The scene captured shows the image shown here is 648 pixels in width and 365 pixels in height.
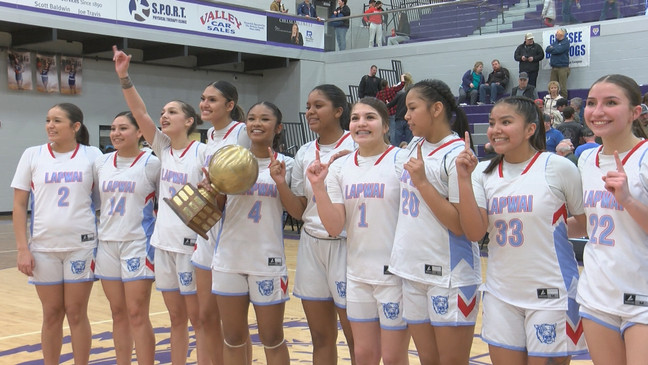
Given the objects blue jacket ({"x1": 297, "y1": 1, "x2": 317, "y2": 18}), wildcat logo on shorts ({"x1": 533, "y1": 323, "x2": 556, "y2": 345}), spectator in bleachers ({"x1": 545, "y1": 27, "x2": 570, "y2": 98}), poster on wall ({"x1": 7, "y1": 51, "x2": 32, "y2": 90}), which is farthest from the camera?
blue jacket ({"x1": 297, "y1": 1, "x2": 317, "y2": 18})

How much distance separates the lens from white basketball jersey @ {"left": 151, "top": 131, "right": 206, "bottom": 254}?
4.54 meters

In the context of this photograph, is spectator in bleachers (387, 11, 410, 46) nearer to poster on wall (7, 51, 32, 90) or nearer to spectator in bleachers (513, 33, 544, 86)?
spectator in bleachers (513, 33, 544, 86)

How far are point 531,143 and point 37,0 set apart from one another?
48.5ft

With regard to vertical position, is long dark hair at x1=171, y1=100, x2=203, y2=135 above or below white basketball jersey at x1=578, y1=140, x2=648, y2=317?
above

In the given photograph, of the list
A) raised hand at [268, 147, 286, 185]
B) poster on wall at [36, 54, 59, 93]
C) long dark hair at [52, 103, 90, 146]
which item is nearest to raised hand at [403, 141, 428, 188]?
raised hand at [268, 147, 286, 185]

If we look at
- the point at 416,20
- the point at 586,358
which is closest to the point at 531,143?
the point at 586,358

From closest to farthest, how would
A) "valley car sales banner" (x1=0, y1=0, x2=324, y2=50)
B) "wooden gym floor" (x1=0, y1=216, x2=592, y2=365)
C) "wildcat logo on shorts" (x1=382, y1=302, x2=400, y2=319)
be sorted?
"wildcat logo on shorts" (x1=382, y1=302, x2=400, y2=319)
"wooden gym floor" (x1=0, y1=216, x2=592, y2=365)
"valley car sales banner" (x1=0, y1=0, x2=324, y2=50)

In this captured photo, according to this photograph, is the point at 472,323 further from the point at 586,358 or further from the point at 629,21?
the point at 629,21

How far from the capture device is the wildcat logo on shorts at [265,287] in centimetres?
422

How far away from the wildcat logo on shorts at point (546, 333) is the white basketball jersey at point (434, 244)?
445 mm

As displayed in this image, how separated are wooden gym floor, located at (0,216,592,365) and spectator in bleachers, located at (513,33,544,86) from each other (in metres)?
9.40

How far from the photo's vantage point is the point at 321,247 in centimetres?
413

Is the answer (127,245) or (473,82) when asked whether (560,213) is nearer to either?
(127,245)

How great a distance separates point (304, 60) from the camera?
69.2 feet
